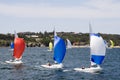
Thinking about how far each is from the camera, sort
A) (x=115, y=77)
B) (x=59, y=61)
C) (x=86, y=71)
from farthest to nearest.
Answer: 1. (x=59, y=61)
2. (x=86, y=71)
3. (x=115, y=77)

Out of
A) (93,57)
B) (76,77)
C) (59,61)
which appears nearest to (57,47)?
(59,61)

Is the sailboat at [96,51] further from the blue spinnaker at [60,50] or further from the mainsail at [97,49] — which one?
the blue spinnaker at [60,50]

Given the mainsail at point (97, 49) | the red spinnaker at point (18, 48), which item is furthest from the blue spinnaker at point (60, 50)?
the red spinnaker at point (18, 48)

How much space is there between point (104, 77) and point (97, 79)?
13.2 ft

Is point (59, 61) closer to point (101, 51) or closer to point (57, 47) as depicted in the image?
point (57, 47)

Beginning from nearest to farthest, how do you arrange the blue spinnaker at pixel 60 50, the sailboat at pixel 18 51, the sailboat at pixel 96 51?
the sailboat at pixel 96 51 < the blue spinnaker at pixel 60 50 < the sailboat at pixel 18 51

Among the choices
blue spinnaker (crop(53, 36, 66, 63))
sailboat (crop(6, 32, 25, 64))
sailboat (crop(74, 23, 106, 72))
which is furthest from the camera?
sailboat (crop(6, 32, 25, 64))

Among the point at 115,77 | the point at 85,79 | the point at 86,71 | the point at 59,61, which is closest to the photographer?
the point at 85,79

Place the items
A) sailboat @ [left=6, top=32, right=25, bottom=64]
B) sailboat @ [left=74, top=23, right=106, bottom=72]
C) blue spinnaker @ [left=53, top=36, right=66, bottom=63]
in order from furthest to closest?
sailboat @ [left=6, top=32, right=25, bottom=64]
blue spinnaker @ [left=53, top=36, right=66, bottom=63]
sailboat @ [left=74, top=23, right=106, bottom=72]

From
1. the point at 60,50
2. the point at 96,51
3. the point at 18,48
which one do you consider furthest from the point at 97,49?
the point at 18,48

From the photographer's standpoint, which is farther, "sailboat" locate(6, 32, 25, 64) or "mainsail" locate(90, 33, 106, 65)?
"sailboat" locate(6, 32, 25, 64)

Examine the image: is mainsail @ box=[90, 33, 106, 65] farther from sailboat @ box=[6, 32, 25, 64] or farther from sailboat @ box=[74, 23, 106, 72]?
sailboat @ box=[6, 32, 25, 64]

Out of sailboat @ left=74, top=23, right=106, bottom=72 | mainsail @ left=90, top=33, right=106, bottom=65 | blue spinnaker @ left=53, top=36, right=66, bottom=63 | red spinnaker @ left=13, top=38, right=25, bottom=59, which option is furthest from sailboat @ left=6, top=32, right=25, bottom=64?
mainsail @ left=90, top=33, right=106, bottom=65

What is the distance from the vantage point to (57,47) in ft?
299
